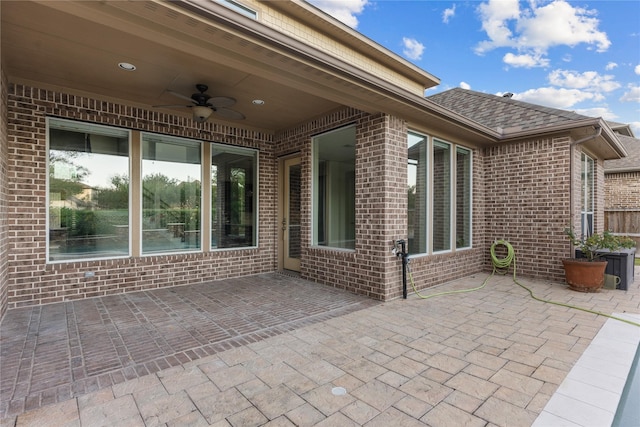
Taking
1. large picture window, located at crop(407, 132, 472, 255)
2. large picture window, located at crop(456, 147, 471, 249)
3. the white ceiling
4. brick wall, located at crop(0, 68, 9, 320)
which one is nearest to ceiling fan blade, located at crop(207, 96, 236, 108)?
the white ceiling

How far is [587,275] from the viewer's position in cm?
470

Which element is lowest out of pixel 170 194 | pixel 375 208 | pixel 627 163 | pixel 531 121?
pixel 375 208

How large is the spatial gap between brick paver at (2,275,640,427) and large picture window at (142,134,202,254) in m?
1.28

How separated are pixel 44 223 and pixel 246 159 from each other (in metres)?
3.23

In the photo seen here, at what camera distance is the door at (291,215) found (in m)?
6.11

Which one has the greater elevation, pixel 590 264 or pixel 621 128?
pixel 621 128

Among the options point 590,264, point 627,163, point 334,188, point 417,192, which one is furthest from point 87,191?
point 627,163

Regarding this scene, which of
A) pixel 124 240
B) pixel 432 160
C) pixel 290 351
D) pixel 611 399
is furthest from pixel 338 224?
pixel 611 399

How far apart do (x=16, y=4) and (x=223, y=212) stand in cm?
371

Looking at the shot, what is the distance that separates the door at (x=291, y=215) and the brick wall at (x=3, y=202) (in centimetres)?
401

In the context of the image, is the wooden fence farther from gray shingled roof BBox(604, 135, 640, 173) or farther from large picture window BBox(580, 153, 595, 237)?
large picture window BBox(580, 153, 595, 237)

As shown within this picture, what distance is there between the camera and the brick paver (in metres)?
1.81

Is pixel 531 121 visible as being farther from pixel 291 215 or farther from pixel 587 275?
pixel 291 215

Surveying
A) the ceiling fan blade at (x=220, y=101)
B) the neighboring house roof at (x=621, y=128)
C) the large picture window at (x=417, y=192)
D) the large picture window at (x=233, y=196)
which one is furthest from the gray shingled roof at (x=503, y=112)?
the neighboring house roof at (x=621, y=128)
